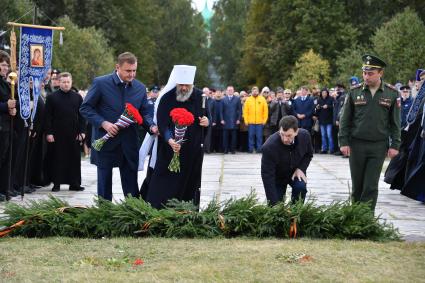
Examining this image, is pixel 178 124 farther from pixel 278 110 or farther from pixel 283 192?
pixel 278 110

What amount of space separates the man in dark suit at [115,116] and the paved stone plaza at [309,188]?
118cm

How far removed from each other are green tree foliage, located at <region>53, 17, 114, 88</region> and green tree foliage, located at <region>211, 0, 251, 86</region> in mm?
41024

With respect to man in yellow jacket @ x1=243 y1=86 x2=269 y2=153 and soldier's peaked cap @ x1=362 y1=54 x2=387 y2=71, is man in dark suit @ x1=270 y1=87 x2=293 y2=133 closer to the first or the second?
man in yellow jacket @ x1=243 y1=86 x2=269 y2=153

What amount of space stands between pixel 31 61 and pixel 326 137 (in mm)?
14707

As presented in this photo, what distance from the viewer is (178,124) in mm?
10328

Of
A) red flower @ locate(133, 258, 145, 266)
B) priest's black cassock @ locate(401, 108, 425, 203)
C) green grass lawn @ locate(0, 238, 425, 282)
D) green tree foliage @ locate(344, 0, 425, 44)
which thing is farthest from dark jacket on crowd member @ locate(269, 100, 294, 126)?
green tree foliage @ locate(344, 0, 425, 44)

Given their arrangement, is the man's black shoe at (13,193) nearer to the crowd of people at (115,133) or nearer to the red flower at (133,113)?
the crowd of people at (115,133)

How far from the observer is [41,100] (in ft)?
49.3

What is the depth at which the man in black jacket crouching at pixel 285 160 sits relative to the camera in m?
9.93

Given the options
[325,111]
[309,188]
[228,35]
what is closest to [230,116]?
[325,111]

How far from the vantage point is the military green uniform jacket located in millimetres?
10250

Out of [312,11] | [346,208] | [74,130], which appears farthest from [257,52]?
[346,208]

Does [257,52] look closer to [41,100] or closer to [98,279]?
[41,100]

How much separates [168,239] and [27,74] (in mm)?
5256
